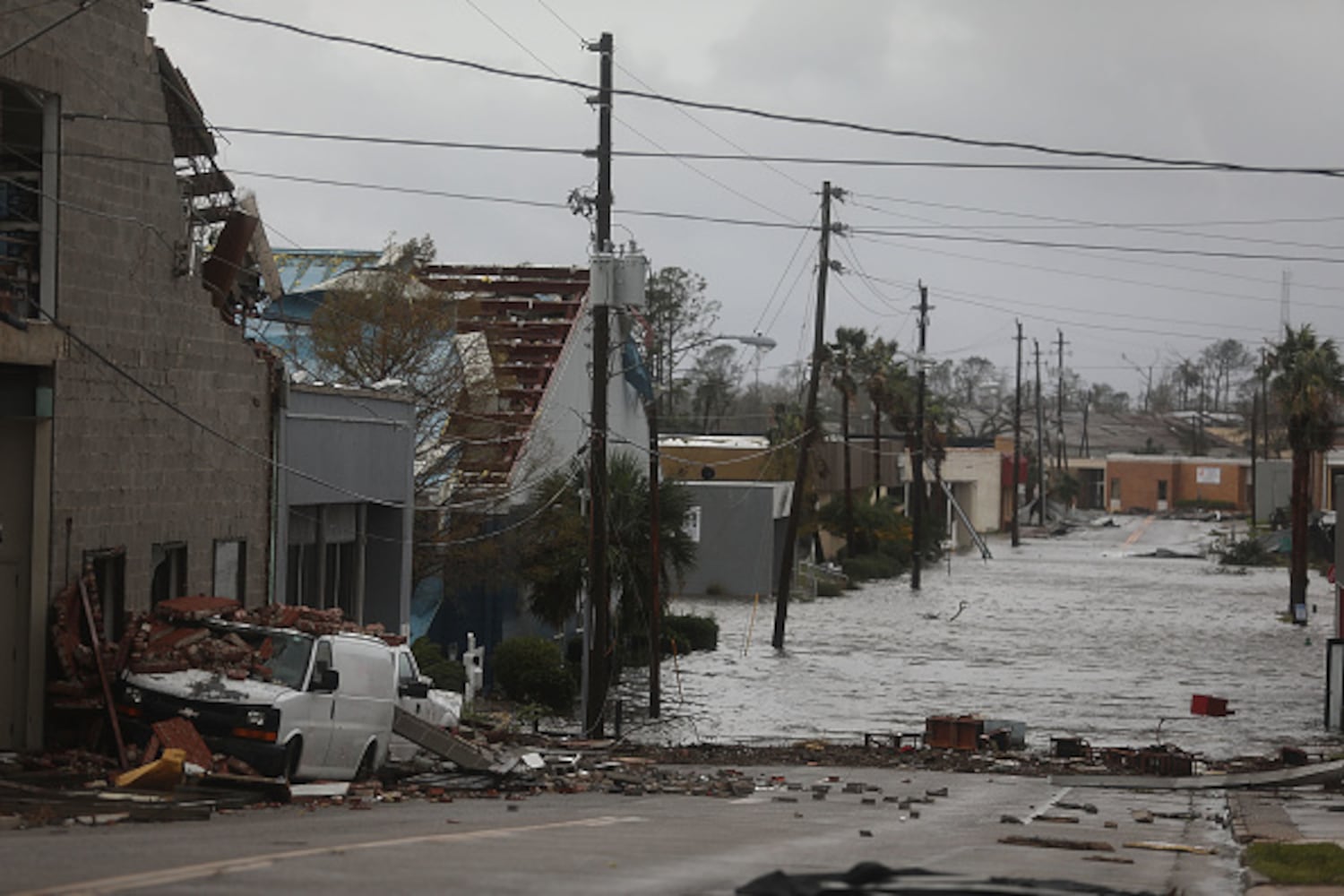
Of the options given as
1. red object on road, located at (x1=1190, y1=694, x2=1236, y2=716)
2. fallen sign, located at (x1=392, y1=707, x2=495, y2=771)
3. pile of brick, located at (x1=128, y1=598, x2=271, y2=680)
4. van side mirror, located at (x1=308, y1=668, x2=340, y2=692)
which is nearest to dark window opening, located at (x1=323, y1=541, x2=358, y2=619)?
fallen sign, located at (x1=392, y1=707, x2=495, y2=771)

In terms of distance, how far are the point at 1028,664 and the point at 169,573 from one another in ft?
97.9

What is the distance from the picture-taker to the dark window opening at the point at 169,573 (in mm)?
22844

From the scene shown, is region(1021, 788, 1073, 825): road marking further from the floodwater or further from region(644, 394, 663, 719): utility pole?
region(644, 394, 663, 719): utility pole

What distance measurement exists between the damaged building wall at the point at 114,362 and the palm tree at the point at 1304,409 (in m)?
47.1

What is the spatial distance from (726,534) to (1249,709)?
3175cm

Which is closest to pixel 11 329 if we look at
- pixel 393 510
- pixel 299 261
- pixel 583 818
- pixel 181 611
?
pixel 181 611

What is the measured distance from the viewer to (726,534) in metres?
69.5

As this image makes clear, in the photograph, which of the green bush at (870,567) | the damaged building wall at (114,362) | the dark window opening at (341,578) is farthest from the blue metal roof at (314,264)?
the green bush at (870,567)

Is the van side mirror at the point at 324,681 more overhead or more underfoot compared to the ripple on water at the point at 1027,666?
more overhead

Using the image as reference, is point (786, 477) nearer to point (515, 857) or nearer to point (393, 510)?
point (393, 510)

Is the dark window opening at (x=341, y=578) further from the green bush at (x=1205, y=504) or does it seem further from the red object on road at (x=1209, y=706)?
the green bush at (x=1205, y=504)

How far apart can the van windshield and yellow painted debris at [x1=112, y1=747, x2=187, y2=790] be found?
2413 millimetres

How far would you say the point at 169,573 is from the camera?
23234mm

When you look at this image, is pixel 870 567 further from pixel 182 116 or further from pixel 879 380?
pixel 182 116
